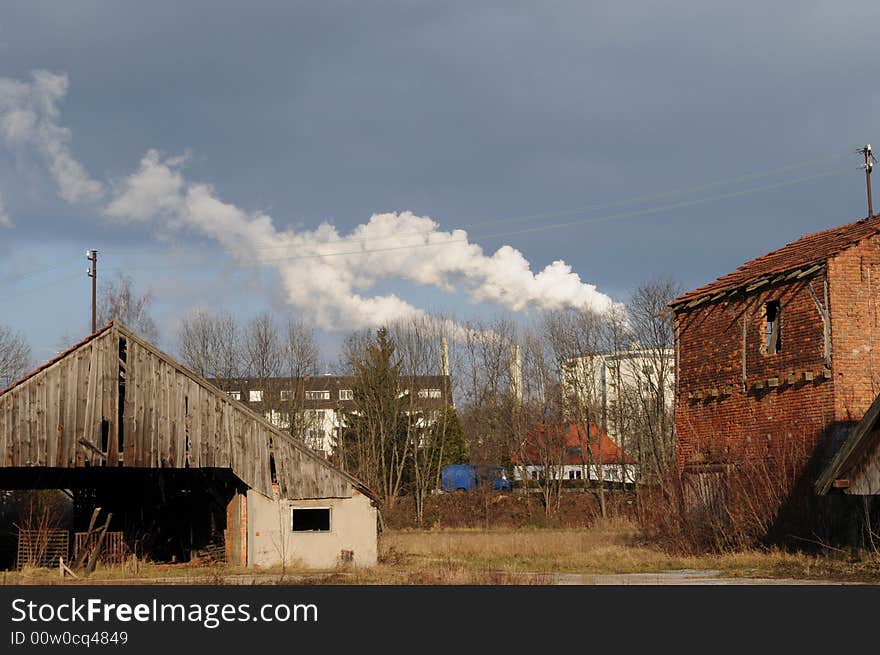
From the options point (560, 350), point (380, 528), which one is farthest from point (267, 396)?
point (380, 528)

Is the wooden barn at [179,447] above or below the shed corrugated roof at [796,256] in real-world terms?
below

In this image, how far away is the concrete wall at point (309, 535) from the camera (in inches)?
1074

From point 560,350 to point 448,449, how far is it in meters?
10.9

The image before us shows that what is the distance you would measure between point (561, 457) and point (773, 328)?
31814 mm

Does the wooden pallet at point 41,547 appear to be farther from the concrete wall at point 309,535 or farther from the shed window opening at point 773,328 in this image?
the shed window opening at point 773,328

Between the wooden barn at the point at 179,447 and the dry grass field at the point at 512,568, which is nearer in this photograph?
the dry grass field at the point at 512,568

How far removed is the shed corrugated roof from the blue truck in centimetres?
3252

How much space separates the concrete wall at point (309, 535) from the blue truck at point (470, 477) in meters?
33.6

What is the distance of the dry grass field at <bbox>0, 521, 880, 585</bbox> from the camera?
21.5m

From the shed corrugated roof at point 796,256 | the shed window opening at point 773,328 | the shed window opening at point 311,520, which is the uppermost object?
the shed corrugated roof at point 796,256

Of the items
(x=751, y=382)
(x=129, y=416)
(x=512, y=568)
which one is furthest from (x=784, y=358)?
(x=129, y=416)

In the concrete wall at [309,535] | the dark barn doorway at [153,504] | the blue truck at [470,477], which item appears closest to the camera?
the concrete wall at [309,535]

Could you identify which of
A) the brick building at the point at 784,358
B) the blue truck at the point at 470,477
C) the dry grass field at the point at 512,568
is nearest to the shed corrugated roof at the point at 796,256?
the brick building at the point at 784,358

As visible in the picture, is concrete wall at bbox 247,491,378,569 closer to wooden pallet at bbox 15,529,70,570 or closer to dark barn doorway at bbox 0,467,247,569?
dark barn doorway at bbox 0,467,247,569
